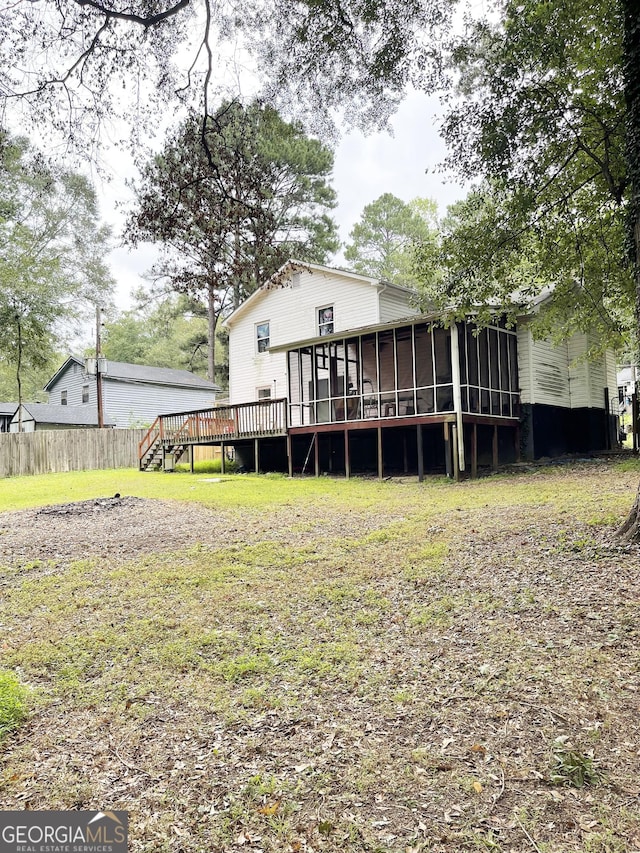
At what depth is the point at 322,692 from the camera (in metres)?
3.38

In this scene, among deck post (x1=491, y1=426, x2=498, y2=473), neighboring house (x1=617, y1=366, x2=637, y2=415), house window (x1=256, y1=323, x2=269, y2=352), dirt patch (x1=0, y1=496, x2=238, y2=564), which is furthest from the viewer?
neighboring house (x1=617, y1=366, x2=637, y2=415)

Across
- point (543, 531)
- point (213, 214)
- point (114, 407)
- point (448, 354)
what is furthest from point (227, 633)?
point (114, 407)

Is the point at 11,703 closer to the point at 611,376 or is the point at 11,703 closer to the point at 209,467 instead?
the point at 209,467

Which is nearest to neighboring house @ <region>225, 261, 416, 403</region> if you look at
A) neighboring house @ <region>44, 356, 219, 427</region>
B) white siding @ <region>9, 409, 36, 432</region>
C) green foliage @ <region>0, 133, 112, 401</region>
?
green foliage @ <region>0, 133, 112, 401</region>

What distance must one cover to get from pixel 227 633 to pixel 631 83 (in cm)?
608

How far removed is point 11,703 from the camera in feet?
11.1

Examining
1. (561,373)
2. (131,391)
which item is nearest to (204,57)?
(561,373)

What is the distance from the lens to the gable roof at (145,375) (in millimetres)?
28188

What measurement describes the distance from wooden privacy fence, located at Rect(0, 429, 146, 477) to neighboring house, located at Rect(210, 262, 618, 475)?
540 centimetres

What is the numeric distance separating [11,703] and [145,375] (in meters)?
27.4

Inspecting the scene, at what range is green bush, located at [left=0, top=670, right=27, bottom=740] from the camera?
3.21 meters

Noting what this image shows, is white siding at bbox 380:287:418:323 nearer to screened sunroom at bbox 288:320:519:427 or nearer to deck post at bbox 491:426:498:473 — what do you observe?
screened sunroom at bbox 288:320:519:427

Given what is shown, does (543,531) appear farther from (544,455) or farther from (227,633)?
(544,455)

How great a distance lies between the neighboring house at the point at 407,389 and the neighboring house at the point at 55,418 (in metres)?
13.1
